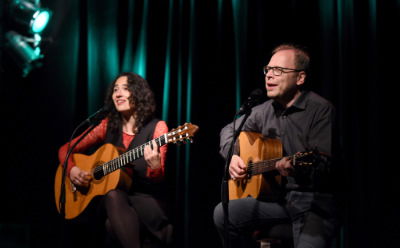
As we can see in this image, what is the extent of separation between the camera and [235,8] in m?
4.04

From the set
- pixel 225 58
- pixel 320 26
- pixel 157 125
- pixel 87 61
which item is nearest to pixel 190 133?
pixel 157 125

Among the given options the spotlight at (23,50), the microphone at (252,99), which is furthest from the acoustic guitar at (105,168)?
the spotlight at (23,50)

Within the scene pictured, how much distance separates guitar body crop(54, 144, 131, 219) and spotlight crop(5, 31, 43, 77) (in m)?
1.81

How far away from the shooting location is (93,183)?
348 cm

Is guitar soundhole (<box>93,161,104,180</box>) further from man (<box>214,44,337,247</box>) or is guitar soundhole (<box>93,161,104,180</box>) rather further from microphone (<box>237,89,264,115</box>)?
microphone (<box>237,89,264,115</box>)

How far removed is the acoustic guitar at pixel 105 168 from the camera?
3071 mm

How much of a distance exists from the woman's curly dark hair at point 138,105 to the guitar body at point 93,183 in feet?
1.00

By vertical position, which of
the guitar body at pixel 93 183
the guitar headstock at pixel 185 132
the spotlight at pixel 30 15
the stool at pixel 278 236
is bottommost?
the stool at pixel 278 236

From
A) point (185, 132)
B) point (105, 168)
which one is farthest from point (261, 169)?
point (105, 168)

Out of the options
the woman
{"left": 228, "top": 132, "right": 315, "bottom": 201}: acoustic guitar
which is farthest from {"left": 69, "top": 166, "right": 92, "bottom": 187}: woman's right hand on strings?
{"left": 228, "top": 132, "right": 315, "bottom": 201}: acoustic guitar

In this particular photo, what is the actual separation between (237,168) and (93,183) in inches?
52.1

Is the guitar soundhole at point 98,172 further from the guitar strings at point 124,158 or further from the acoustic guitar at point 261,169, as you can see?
the acoustic guitar at point 261,169

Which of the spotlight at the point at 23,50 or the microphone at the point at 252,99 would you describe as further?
the spotlight at the point at 23,50

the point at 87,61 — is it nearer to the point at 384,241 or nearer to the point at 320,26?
the point at 320,26
